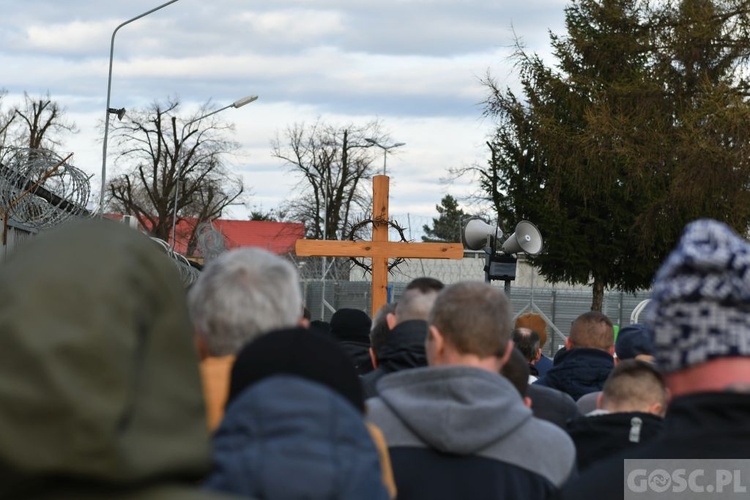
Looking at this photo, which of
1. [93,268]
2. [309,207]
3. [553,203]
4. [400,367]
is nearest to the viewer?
[93,268]

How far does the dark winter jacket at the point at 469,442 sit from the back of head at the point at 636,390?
101cm

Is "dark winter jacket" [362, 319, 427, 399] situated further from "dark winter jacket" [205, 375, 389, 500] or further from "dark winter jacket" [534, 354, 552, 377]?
"dark winter jacket" [534, 354, 552, 377]

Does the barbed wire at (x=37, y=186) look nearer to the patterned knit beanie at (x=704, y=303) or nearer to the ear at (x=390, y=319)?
the ear at (x=390, y=319)

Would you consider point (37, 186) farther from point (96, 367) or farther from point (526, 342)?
point (96, 367)

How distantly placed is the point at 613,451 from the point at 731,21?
18874 mm

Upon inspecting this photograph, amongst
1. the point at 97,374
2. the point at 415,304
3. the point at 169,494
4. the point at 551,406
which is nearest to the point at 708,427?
the point at 169,494

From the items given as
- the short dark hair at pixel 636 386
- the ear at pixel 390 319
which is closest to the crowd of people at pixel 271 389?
the short dark hair at pixel 636 386

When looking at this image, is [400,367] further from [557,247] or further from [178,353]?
[557,247]

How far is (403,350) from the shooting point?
537cm

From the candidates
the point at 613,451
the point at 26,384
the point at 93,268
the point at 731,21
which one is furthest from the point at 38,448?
the point at 731,21

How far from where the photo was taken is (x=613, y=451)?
463 cm

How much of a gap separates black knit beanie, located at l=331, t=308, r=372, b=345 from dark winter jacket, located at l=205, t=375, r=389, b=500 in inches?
250

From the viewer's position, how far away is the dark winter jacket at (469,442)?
145 inches

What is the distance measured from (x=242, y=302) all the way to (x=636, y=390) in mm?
2197
